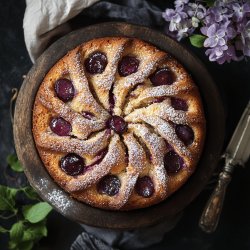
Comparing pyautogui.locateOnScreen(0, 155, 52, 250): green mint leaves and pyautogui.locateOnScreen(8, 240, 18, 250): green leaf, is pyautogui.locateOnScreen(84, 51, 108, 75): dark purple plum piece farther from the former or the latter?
pyautogui.locateOnScreen(8, 240, 18, 250): green leaf

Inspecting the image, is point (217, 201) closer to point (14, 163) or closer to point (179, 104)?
point (179, 104)

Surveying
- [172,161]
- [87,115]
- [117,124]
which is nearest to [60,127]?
[87,115]

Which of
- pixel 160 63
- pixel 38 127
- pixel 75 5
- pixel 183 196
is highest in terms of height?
pixel 75 5

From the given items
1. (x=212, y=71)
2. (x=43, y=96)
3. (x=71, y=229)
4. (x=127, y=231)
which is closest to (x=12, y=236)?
(x=71, y=229)

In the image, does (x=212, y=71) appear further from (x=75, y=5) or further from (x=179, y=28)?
(x=75, y=5)

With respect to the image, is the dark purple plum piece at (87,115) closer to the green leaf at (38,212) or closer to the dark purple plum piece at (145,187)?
the dark purple plum piece at (145,187)

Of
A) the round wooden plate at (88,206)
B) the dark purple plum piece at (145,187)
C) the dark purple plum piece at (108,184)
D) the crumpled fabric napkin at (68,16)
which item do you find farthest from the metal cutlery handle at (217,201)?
the crumpled fabric napkin at (68,16)

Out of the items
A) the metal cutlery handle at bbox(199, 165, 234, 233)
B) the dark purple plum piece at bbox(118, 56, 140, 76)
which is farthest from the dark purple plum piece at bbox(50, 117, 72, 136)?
the metal cutlery handle at bbox(199, 165, 234, 233)

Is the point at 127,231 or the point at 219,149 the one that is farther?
the point at 127,231
